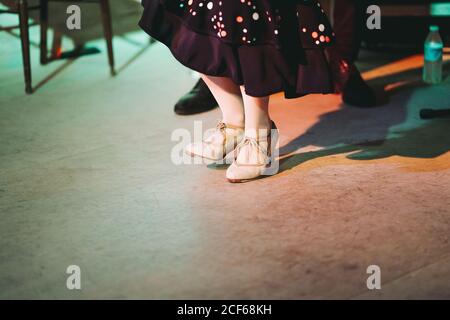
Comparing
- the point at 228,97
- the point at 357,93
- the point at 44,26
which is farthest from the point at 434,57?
→ the point at 44,26

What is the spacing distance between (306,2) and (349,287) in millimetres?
779

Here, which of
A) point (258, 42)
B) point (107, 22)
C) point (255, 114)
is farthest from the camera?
point (107, 22)

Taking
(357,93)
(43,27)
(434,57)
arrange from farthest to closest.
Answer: (43,27) → (434,57) → (357,93)

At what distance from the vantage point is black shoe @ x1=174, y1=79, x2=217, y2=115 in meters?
2.46

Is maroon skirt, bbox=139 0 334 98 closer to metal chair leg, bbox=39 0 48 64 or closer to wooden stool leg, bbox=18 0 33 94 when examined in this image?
wooden stool leg, bbox=18 0 33 94

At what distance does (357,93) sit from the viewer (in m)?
2.47

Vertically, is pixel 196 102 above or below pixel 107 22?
below

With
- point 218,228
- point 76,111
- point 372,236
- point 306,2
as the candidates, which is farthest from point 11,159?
point 372,236

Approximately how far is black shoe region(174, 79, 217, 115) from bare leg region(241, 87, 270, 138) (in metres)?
0.72

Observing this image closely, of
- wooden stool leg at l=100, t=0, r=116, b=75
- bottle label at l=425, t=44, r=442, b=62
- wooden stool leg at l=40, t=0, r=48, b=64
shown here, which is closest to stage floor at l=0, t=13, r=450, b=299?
bottle label at l=425, t=44, r=442, b=62

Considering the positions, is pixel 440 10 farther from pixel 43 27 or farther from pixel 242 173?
pixel 43 27

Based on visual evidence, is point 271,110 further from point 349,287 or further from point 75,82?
point 349,287

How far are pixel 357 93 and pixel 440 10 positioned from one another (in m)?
0.65

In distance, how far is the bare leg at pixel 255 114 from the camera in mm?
1711
